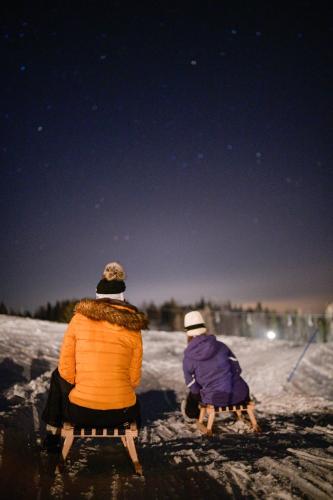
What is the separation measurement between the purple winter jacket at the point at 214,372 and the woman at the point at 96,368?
5.35 feet

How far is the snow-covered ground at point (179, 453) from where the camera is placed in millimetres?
2834

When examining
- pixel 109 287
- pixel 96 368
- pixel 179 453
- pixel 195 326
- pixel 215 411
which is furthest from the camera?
pixel 195 326

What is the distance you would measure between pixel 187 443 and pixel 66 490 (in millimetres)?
1825

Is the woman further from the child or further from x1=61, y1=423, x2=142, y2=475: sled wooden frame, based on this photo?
the child

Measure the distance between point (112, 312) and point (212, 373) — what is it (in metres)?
2.09

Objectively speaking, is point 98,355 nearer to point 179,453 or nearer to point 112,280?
point 112,280

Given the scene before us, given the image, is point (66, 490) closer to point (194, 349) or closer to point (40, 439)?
point (40, 439)

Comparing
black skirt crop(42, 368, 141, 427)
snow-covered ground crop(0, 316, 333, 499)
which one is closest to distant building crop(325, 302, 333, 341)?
snow-covered ground crop(0, 316, 333, 499)

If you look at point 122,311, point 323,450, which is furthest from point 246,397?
point 122,311

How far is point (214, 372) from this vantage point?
181 inches

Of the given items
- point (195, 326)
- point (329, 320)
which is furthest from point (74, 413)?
point (329, 320)

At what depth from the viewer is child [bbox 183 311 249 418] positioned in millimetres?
4566

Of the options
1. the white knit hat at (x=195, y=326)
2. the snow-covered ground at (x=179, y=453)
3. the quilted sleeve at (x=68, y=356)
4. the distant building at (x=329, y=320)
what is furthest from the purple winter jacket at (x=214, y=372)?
the distant building at (x=329, y=320)

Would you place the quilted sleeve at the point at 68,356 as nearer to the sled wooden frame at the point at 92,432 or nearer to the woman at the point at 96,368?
the woman at the point at 96,368
